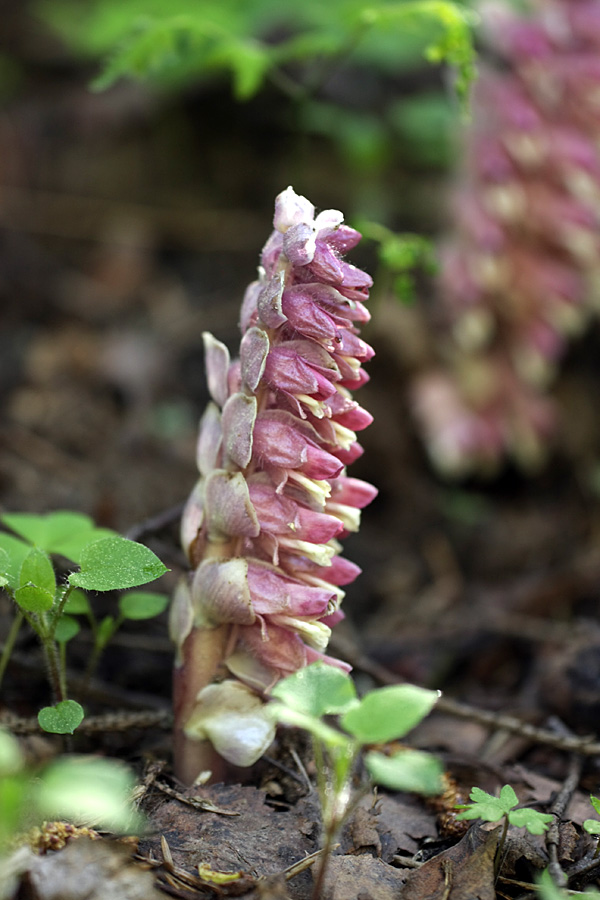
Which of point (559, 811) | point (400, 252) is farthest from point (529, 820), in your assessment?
point (400, 252)

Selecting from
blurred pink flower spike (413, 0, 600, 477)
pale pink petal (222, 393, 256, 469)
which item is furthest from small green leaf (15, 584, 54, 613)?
blurred pink flower spike (413, 0, 600, 477)

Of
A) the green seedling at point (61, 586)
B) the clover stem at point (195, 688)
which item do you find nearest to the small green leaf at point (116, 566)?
the green seedling at point (61, 586)

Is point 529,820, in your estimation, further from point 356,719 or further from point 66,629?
point 66,629

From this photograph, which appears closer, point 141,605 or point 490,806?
point 490,806

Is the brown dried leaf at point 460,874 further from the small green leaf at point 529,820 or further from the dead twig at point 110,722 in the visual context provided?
the dead twig at point 110,722

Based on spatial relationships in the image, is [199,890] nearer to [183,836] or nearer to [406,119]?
[183,836]

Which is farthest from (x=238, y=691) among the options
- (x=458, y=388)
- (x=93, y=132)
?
Answer: (x=93, y=132)
